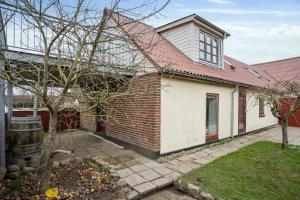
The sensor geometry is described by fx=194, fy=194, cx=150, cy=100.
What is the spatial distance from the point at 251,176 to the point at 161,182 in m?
2.17

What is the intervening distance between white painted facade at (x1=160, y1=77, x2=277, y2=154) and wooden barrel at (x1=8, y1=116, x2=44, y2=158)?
3306 mm

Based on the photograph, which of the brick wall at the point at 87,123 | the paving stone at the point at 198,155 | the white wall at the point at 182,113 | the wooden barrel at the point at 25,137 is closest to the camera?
the wooden barrel at the point at 25,137

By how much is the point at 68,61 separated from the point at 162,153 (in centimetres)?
361

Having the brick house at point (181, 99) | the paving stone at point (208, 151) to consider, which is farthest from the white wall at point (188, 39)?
the paving stone at point (208, 151)

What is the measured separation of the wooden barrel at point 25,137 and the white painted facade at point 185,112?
3.31 m

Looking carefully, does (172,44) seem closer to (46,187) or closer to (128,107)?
(128,107)

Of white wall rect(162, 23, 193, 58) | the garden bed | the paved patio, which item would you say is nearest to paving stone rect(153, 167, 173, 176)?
the paved patio

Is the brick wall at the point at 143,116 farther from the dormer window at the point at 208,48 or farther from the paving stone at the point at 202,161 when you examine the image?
the dormer window at the point at 208,48

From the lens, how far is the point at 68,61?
383 centimetres

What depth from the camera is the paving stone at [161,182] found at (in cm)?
412

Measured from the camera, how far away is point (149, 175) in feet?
14.9

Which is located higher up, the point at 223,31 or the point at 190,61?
the point at 223,31

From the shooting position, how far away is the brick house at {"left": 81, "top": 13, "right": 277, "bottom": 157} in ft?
18.7

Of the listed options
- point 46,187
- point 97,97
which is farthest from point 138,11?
point 46,187
